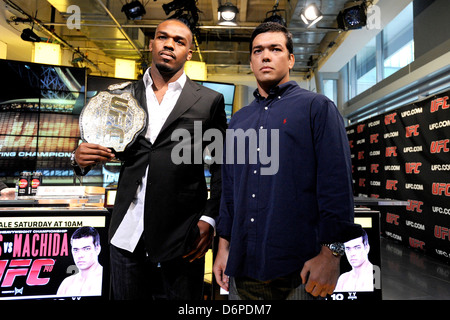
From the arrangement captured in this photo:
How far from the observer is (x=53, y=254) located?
7.05 ft

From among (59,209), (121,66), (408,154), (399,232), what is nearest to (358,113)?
(408,154)

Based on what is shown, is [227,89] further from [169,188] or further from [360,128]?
[169,188]

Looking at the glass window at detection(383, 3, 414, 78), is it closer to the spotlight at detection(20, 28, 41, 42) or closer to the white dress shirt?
the white dress shirt

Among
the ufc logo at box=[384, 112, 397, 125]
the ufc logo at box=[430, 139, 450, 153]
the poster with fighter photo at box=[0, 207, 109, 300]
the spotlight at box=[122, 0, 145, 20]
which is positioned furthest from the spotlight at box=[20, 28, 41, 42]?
the ufc logo at box=[430, 139, 450, 153]

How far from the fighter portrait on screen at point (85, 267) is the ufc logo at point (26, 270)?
0.15 m

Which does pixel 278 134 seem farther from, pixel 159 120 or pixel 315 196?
pixel 159 120

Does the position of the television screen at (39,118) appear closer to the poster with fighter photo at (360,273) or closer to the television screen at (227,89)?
the television screen at (227,89)

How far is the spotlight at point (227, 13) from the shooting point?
233 inches

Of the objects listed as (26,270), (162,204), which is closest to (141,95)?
(162,204)

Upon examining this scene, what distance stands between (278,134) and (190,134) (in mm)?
358

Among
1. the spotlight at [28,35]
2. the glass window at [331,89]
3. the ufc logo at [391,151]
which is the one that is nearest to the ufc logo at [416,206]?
the ufc logo at [391,151]

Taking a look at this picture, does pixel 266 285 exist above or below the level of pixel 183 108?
below

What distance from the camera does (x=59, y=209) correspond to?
221cm

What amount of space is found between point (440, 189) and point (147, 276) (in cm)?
480
